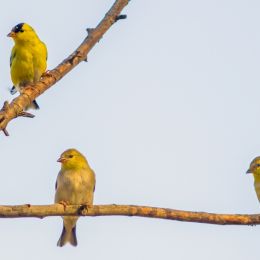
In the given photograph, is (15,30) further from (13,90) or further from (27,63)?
(13,90)

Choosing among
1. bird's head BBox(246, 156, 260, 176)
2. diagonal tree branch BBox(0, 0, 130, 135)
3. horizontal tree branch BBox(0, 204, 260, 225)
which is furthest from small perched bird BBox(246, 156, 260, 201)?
horizontal tree branch BBox(0, 204, 260, 225)

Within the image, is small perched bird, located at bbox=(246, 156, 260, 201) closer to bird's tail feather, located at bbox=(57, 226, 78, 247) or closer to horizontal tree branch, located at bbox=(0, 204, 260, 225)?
bird's tail feather, located at bbox=(57, 226, 78, 247)

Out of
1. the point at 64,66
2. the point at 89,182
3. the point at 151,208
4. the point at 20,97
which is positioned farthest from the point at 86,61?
the point at 89,182

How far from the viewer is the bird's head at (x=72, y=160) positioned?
844cm

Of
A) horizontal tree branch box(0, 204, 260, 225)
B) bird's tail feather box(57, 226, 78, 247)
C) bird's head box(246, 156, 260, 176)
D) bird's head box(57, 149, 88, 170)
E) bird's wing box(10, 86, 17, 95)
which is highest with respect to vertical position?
bird's wing box(10, 86, 17, 95)

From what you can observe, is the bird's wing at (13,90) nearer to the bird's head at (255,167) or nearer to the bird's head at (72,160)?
the bird's head at (72,160)

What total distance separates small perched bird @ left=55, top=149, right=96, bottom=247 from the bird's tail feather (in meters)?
1.13

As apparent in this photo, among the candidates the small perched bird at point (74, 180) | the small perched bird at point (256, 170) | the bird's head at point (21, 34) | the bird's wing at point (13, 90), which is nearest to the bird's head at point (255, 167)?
the small perched bird at point (256, 170)

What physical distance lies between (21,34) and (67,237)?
317cm

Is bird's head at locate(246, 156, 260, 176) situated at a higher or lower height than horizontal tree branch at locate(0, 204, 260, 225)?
higher

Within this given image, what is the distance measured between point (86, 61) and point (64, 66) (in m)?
0.26

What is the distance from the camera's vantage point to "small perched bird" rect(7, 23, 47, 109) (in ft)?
30.6

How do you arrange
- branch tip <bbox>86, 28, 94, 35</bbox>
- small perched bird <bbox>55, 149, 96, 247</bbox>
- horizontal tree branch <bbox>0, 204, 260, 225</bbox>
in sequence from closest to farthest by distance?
horizontal tree branch <bbox>0, 204, 260, 225</bbox> → branch tip <bbox>86, 28, 94, 35</bbox> → small perched bird <bbox>55, 149, 96, 247</bbox>

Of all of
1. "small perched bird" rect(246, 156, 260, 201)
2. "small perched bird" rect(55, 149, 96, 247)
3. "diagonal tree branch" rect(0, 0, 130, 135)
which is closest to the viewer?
"diagonal tree branch" rect(0, 0, 130, 135)
